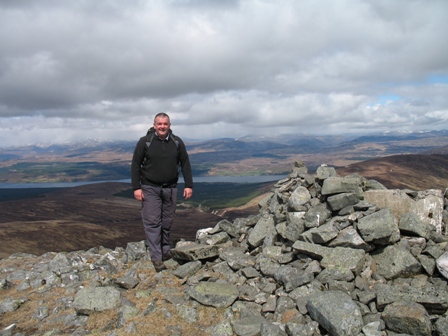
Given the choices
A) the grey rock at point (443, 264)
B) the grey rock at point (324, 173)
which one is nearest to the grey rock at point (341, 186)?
the grey rock at point (324, 173)

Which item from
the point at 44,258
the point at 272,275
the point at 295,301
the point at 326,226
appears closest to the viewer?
the point at 295,301

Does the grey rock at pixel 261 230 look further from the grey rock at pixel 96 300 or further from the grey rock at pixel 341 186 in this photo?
the grey rock at pixel 96 300

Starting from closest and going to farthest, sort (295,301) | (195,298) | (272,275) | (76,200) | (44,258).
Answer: (295,301)
(195,298)
(272,275)
(44,258)
(76,200)

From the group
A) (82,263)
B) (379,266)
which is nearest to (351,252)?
(379,266)

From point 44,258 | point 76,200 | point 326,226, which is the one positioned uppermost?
point 326,226

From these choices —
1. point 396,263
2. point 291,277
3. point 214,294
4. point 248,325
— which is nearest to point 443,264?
point 396,263

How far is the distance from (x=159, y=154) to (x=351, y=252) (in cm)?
709

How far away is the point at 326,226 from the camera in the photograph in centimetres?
1141

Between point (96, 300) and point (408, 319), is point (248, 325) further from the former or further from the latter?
point (96, 300)

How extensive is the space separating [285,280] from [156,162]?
5.78m

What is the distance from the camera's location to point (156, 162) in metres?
11.2

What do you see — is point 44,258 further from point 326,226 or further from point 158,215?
point 326,226

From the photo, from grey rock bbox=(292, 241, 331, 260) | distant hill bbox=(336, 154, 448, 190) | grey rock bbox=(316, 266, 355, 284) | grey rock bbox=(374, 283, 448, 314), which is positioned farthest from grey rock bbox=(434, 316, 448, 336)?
distant hill bbox=(336, 154, 448, 190)

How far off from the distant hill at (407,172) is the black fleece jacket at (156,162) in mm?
145174
